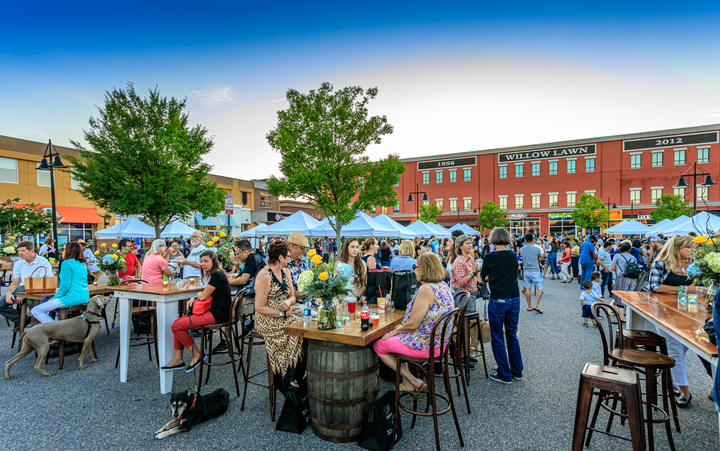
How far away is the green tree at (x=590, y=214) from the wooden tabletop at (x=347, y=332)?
129 ft

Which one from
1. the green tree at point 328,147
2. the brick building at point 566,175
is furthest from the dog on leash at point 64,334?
the brick building at point 566,175

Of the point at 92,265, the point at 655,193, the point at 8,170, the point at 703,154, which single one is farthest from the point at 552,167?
the point at 8,170

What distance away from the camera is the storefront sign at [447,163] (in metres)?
48.7

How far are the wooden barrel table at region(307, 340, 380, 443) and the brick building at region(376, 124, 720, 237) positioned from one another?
42889 mm

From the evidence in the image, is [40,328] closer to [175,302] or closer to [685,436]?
[175,302]

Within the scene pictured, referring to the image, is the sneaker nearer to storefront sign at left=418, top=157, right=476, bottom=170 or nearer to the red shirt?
the red shirt

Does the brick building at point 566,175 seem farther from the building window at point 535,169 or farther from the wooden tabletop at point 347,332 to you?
the wooden tabletop at point 347,332

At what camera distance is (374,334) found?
3.24 metres

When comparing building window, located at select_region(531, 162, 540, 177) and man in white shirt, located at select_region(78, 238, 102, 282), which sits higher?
building window, located at select_region(531, 162, 540, 177)

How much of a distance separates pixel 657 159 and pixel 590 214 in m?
12.9

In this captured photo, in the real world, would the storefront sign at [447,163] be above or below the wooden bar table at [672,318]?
above

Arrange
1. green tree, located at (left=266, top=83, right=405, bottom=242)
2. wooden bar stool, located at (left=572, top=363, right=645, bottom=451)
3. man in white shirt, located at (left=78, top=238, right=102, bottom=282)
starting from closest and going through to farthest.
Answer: wooden bar stool, located at (left=572, top=363, right=645, bottom=451)
man in white shirt, located at (left=78, top=238, right=102, bottom=282)
green tree, located at (left=266, top=83, right=405, bottom=242)

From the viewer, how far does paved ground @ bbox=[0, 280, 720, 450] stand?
3178 mm

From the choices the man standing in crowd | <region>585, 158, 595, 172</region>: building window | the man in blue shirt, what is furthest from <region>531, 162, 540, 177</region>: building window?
the man standing in crowd
